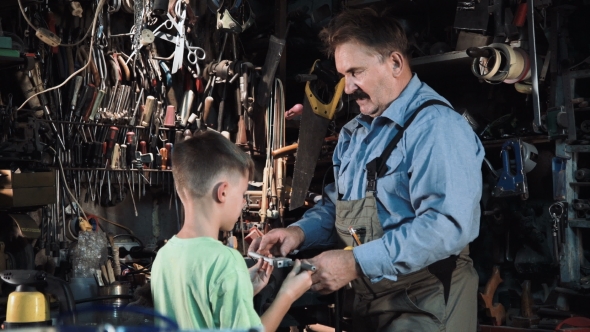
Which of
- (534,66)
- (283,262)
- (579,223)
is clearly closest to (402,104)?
(283,262)

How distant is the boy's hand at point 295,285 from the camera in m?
2.11

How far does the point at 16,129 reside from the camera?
338 centimetres

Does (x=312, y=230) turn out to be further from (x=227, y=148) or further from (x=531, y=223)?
(x=531, y=223)

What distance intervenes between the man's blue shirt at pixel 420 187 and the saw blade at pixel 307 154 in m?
1.64

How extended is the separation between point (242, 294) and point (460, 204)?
0.82 m

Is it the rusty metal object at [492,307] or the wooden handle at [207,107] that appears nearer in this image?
the rusty metal object at [492,307]

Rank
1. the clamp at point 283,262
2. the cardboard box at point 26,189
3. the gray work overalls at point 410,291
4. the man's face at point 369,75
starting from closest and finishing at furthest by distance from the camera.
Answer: the clamp at point 283,262 → the gray work overalls at point 410,291 → the man's face at point 369,75 → the cardboard box at point 26,189

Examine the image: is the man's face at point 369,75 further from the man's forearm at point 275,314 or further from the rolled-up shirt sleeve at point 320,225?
the man's forearm at point 275,314

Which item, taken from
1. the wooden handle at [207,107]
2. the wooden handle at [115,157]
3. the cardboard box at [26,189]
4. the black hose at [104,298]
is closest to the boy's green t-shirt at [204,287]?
the black hose at [104,298]

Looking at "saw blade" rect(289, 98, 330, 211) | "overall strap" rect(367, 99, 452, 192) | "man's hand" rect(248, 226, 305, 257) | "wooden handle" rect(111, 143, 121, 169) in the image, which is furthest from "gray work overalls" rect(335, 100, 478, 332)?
"wooden handle" rect(111, 143, 121, 169)

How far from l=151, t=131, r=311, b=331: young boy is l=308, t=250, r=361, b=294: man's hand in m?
0.11

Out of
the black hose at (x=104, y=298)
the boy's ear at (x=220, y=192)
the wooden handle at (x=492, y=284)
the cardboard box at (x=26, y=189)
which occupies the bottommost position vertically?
the wooden handle at (x=492, y=284)

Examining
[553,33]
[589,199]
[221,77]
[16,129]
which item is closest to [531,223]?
[589,199]

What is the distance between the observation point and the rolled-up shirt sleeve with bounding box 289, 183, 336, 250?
2.84 m
